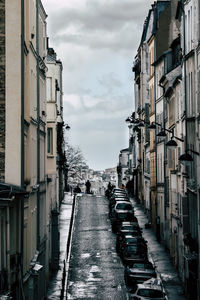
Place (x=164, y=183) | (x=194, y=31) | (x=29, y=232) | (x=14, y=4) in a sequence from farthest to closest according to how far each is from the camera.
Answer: (x=164, y=183) < (x=194, y=31) < (x=29, y=232) < (x=14, y=4)

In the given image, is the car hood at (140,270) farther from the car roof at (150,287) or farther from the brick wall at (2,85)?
the brick wall at (2,85)

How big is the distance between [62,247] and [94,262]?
5509 millimetres

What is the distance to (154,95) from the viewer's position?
212ft

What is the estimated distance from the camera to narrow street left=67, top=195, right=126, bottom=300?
39.4 meters

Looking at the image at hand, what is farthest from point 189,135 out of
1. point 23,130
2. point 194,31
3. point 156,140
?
point 156,140

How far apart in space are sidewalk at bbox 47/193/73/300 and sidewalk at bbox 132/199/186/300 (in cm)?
546

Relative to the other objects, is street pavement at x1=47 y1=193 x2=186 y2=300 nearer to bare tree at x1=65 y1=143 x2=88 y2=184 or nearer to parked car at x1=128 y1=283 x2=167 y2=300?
parked car at x1=128 y1=283 x2=167 y2=300

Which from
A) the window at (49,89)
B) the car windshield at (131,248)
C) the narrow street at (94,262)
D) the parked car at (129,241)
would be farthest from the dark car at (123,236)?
the window at (49,89)

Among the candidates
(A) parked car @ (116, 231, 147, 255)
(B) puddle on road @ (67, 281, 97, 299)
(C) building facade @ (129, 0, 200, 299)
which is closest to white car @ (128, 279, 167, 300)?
(C) building facade @ (129, 0, 200, 299)

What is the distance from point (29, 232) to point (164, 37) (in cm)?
3527

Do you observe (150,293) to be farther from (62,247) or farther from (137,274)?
(62,247)

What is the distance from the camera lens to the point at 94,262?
48.1 m

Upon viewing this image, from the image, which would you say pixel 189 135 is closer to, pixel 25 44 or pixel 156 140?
pixel 25 44

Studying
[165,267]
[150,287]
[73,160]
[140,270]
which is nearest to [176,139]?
[165,267]
